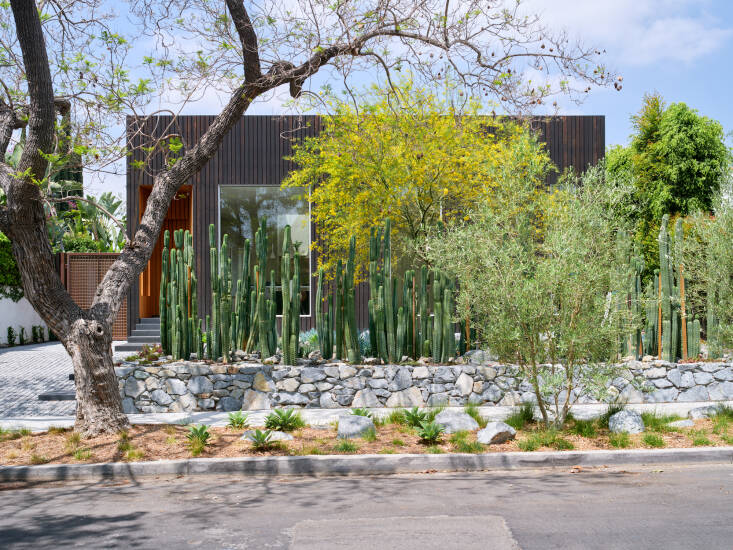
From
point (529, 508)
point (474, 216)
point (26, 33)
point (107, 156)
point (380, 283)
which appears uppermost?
point (26, 33)

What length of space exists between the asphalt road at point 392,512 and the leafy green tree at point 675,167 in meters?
16.4

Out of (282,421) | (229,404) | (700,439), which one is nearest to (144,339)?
(229,404)

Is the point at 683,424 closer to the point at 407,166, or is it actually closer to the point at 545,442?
the point at 545,442

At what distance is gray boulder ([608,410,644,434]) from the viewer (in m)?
7.57

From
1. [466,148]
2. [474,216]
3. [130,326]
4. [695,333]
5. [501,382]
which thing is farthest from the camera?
[130,326]

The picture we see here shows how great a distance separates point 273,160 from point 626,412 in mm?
13328

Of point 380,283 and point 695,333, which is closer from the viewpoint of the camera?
point 380,283

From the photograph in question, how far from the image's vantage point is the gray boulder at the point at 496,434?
7.10 meters

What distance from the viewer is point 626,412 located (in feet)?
25.4

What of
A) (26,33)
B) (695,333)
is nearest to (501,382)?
(695,333)

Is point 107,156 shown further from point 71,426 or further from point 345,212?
point 345,212

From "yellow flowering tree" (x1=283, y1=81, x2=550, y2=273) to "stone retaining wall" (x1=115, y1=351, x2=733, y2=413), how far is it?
11.1 ft

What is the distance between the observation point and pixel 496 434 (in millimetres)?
7098

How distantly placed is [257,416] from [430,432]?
2.80 meters
